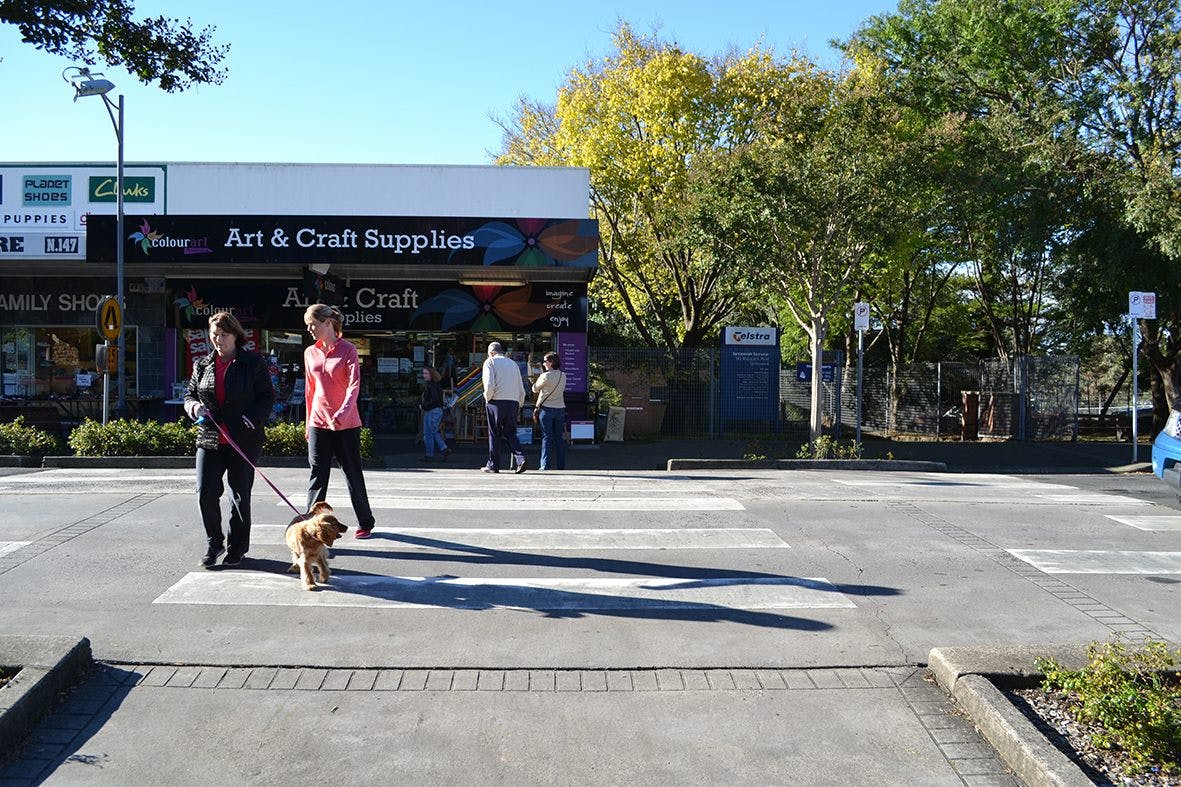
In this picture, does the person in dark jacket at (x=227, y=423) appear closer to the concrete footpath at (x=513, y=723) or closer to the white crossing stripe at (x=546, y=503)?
the concrete footpath at (x=513, y=723)

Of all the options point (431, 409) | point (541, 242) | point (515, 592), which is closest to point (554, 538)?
point (515, 592)

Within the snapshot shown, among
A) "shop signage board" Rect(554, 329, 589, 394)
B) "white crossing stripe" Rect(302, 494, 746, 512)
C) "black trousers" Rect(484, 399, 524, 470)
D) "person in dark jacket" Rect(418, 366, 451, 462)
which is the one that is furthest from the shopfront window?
"white crossing stripe" Rect(302, 494, 746, 512)

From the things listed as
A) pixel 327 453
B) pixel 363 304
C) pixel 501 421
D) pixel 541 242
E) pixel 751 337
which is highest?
pixel 541 242

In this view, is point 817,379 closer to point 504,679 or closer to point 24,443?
point 24,443

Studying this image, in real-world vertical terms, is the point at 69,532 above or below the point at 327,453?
below

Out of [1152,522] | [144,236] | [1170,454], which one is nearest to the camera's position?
[1152,522]

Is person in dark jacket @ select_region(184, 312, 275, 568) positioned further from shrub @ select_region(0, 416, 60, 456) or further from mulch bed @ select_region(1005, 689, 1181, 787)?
shrub @ select_region(0, 416, 60, 456)

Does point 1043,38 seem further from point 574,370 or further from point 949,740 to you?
point 949,740

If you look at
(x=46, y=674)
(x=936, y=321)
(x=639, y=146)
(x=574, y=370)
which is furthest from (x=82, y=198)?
(x=936, y=321)

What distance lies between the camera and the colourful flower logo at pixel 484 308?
66.2ft

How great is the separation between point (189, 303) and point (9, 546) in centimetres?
1397

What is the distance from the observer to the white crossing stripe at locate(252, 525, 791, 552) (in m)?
7.73

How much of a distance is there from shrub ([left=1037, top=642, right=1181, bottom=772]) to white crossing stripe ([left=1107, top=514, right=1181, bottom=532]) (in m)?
A: 5.33

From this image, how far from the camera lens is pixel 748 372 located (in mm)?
20500
